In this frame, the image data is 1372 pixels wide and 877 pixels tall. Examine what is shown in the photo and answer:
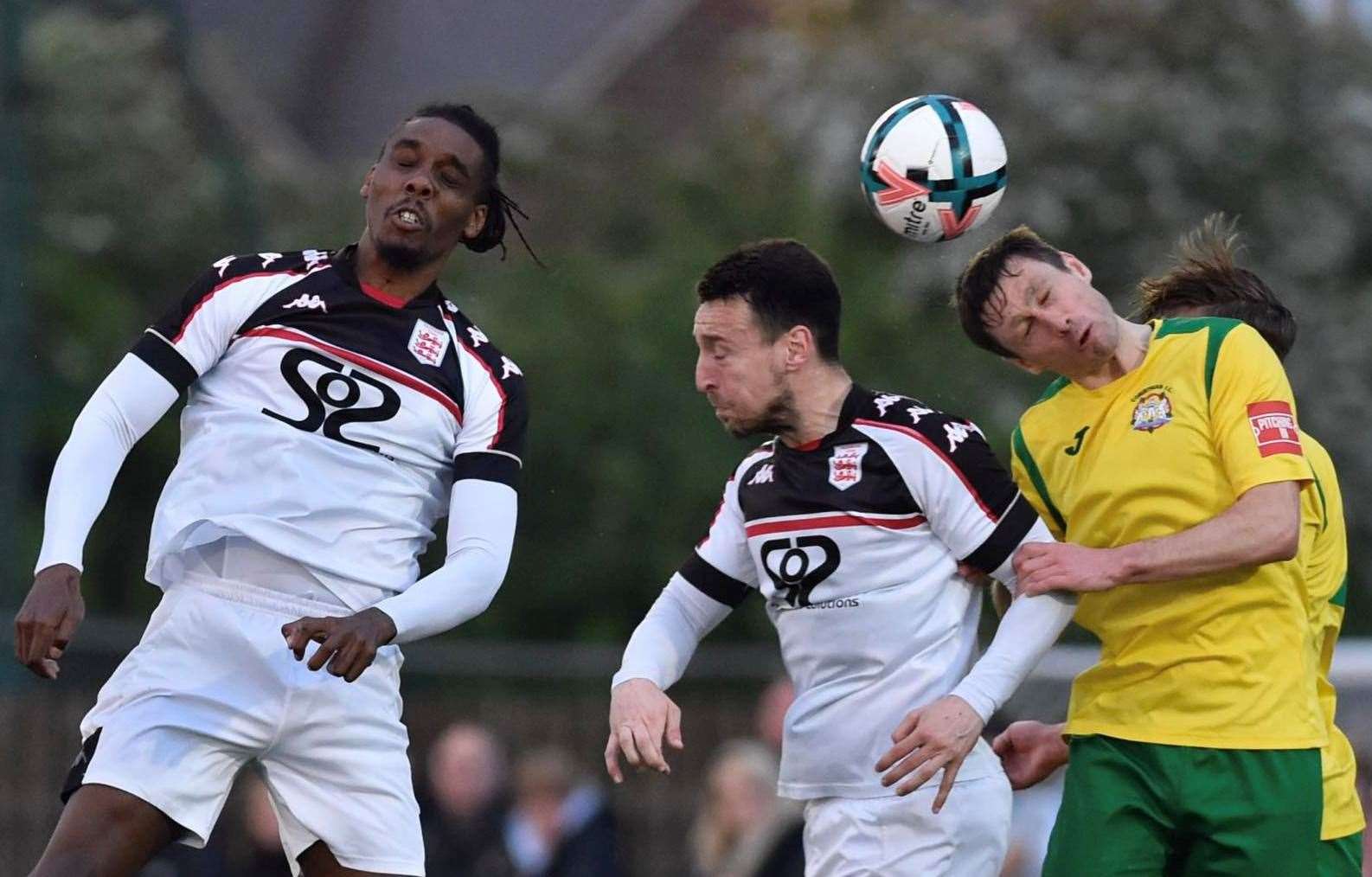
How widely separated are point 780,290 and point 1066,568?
41.9 inches

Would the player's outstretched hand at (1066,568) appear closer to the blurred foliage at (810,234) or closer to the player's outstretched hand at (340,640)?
the player's outstretched hand at (340,640)

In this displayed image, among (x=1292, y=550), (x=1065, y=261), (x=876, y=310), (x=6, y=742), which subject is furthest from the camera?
(x=876, y=310)

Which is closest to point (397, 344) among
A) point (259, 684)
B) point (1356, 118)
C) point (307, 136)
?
point (259, 684)

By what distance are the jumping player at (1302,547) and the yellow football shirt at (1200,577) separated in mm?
152

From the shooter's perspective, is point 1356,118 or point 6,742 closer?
point 6,742

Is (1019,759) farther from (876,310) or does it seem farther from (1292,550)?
(876,310)

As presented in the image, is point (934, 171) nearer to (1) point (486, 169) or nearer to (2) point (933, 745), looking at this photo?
(1) point (486, 169)

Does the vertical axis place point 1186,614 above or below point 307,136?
below

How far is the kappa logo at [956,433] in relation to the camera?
550 centimetres

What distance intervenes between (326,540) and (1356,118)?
16655mm

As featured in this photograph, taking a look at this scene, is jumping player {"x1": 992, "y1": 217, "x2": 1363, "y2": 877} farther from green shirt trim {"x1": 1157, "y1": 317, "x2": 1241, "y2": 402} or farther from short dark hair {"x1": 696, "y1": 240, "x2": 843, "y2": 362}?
short dark hair {"x1": 696, "y1": 240, "x2": 843, "y2": 362}

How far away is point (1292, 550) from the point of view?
5293mm

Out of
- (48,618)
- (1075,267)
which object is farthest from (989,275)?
(48,618)

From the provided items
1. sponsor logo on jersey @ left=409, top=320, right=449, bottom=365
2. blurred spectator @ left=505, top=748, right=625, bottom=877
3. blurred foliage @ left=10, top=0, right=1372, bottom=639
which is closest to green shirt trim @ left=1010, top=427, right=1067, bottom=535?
sponsor logo on jersey @ left=409, top=320, right=449, bottom=365
